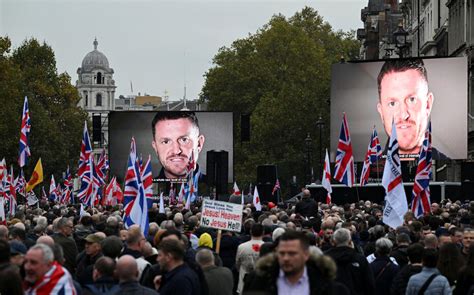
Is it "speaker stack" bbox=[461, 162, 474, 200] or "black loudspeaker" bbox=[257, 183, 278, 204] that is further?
"black loudspeaker" bbox=[257, 183, 278, 204]

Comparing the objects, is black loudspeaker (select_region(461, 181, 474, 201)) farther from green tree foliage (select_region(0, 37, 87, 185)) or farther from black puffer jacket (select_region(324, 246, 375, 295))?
green tree foliage (select_region(0, 37, 87, 185))

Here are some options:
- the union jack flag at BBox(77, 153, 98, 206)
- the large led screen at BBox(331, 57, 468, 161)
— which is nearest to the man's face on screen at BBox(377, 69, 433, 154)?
the large led screen at BBox(331, 57, 468, 161)

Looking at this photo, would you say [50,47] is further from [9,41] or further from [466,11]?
[466,11]

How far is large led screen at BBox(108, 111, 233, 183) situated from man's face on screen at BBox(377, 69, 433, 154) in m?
9.09

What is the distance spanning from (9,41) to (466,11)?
25029 millimetres

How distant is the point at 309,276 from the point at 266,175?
39.2m

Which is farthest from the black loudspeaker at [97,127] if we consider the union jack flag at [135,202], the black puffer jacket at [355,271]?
the black puffer jacket at [355,271]

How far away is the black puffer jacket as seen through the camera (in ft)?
46.1

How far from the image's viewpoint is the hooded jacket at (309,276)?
10.1 m

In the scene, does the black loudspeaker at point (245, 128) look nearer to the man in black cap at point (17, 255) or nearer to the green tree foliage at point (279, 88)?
the green tree foliage at point (279, 88)

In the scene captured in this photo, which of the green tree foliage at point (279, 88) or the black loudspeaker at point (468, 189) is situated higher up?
the green tree foliage at point (279, 88)

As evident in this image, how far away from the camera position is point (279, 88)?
106000mm

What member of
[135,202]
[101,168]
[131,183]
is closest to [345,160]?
[131,183]

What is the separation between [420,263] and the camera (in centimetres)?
1466
